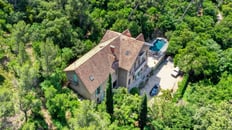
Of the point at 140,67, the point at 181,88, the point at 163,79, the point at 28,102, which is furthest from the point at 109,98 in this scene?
the point at 163,79

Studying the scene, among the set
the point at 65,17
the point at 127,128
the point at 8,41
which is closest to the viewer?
the point at 127,128

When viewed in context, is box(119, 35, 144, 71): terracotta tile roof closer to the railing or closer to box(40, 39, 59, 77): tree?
the railing

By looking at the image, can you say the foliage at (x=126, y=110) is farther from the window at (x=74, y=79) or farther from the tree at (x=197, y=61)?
the tree at (x=197, y=61)

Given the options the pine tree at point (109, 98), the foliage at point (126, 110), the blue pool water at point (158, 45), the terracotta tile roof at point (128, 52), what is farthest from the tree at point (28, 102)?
the blue pool water at point (158, 45)

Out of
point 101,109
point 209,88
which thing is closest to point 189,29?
point 209,88

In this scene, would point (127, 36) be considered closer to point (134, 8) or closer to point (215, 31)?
point (134, 8)

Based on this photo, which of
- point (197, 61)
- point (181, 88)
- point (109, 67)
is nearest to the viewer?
point (109, 67)

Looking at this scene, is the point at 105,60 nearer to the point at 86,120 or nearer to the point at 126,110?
the point at 126,110
